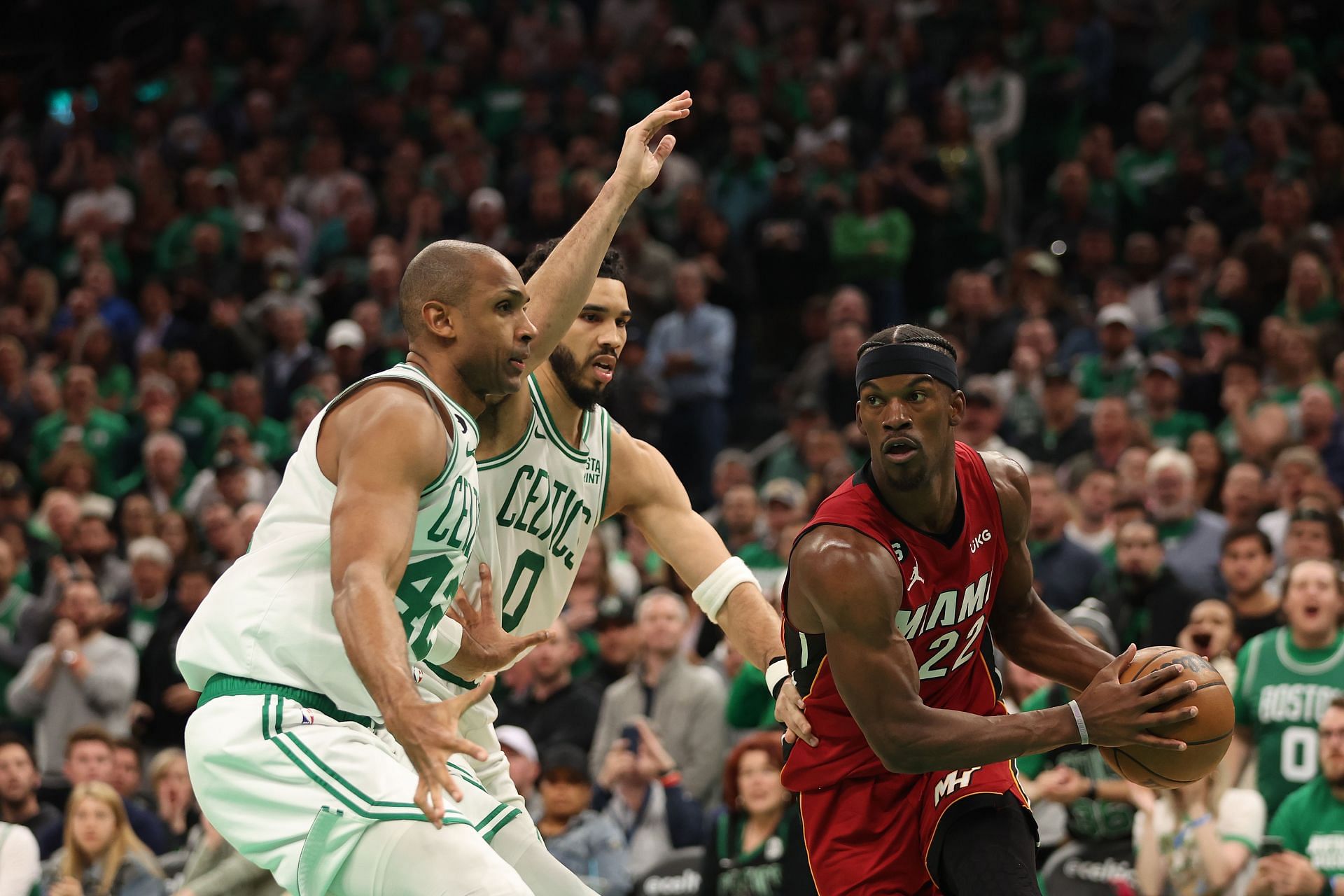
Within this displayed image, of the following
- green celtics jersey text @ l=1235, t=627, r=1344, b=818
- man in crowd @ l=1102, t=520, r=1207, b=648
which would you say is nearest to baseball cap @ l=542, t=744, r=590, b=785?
man in crowd @ l=1102, t=520, r=1207, b=648

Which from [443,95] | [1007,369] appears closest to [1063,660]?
[1007,369]

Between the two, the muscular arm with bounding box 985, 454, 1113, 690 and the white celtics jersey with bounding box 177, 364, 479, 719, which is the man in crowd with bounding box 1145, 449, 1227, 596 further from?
the white celtics jersey with bounding box 177, 364, 479, 719

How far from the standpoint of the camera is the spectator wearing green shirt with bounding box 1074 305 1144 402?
42.0ft

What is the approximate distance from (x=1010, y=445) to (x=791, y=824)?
5.01 metres

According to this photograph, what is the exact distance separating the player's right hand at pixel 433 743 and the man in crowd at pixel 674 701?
6242 mm

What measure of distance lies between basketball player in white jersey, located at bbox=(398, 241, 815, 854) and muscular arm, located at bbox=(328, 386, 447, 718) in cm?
141

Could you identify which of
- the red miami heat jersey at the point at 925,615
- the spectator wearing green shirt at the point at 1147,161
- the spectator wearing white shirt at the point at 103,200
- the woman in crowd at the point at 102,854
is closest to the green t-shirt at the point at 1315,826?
the red miami heat jersey at the point at 925,615

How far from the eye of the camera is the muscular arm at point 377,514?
13.1 feet

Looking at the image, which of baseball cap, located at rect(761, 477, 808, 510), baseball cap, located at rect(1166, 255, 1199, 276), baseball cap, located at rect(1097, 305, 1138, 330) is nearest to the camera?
baseball cap, located at rect(761, 477, 808, 510)

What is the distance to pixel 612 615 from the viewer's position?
11.2 meters

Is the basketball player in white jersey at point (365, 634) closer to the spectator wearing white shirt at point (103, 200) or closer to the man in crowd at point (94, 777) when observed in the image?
the man in crowd at point (94, 777)

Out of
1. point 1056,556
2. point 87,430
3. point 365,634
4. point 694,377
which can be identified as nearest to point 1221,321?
point 1056,556

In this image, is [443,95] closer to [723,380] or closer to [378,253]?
[378,253]

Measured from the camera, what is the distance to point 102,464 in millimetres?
15125
